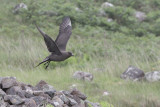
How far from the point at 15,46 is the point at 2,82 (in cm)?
547

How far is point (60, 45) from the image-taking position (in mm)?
7355

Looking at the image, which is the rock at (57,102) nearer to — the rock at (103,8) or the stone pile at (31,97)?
the stone pile at (31,97)

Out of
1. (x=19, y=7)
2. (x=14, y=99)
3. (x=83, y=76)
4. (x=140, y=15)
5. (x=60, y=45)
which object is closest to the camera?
(x=14, y=99)

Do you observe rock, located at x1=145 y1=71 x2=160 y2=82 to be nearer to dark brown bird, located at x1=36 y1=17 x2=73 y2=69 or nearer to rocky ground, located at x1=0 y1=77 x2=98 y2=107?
dark brown bird, located at x1=36 y1=17 x2=73 y2=69

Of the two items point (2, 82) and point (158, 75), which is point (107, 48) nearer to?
point (158, 75)

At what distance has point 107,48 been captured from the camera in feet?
38.6

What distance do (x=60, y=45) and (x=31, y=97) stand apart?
252 cm

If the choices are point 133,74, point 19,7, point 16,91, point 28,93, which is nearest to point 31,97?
point 28,93

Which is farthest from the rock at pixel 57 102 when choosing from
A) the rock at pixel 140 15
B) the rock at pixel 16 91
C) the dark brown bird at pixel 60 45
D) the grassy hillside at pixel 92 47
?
the rock at pixel 140 15

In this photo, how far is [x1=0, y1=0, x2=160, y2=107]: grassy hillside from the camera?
7.73 m

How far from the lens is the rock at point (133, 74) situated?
8.39 m

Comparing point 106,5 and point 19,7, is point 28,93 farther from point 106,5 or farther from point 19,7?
point 106,5

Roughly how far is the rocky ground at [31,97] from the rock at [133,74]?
2966mm

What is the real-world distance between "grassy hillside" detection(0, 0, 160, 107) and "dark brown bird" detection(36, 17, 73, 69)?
0.95m
